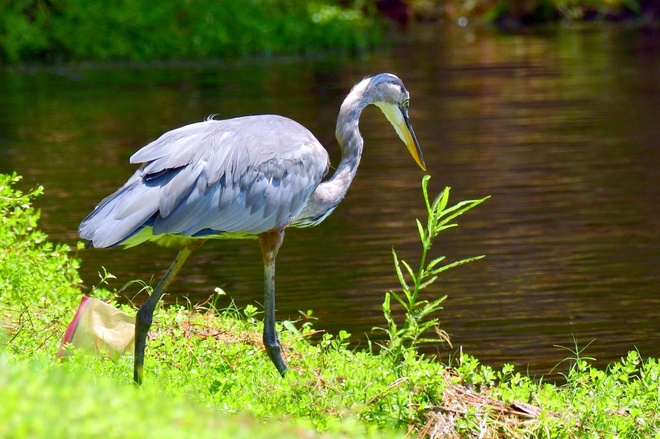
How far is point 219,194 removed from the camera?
6.54m

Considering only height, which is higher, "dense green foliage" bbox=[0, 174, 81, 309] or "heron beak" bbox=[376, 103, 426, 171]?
"heron beak" bbox=[376, 103, 426, 171]

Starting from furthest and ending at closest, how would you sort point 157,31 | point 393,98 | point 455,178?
point 157,31 < point 455,178 < point 393,98

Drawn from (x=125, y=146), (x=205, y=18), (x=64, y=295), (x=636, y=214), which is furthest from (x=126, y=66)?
(x=64, y=295)

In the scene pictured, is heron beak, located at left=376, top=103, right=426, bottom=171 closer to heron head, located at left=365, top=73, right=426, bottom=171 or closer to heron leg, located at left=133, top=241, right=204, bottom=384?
heron head, located at left=365, top=73, right=426, bottom=171

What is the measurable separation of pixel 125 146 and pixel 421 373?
1190 centimetres

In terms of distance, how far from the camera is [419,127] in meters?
18.4

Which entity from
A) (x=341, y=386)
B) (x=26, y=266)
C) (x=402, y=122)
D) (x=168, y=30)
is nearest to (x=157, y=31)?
(x=168, y=30)

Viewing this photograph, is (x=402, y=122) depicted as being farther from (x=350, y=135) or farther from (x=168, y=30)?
(x=168, y=30)

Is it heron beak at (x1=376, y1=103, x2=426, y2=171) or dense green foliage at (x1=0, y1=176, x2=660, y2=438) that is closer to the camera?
dense green foliage at (x1=0, y1=176, x2=660, y2=438)

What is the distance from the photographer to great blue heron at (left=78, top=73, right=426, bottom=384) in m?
6.32

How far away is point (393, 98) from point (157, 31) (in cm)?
2150

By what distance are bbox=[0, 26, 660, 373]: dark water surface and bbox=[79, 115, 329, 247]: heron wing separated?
2.05 metres

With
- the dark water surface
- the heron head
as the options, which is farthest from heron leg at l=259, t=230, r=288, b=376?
the dark water surface

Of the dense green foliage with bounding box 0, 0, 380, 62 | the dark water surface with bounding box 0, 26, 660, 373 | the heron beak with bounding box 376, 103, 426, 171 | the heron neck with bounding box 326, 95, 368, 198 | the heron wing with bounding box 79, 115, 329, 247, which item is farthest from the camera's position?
the dense green foliage with bounding box 0, 0, 380, 62
